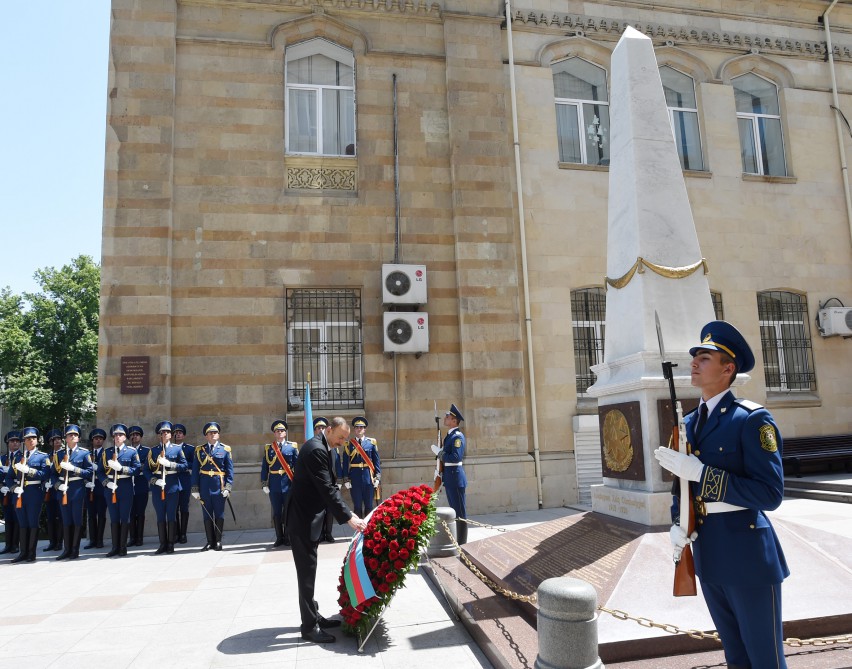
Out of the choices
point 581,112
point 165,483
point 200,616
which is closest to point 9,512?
point 165,483

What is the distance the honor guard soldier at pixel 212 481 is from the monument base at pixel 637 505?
5.93 metres

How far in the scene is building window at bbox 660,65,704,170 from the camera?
1455 cm

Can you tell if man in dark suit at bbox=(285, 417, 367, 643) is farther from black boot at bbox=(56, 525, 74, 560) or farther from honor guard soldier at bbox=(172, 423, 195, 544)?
black boot at bbox=(56, 525, 74, 560)

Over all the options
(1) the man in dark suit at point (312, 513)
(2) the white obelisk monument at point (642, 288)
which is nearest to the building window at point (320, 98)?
(2) the white obelisk monument at point (642, 288)

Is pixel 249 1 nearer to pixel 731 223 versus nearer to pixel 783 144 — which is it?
pixel 731 223

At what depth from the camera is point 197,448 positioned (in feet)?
33.3

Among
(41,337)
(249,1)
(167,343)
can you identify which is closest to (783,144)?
(249,1)

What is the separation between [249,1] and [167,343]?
705 cm

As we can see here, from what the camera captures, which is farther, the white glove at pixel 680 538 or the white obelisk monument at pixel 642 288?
the white obelisk monument at pixel 642 288

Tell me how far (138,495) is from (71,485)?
983 mm

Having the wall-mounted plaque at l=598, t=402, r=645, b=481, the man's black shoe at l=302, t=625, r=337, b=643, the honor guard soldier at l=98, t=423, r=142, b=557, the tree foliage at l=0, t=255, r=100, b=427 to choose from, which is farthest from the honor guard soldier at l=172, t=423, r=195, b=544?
the tree foliage at l=0, t=255, r=100, b=427

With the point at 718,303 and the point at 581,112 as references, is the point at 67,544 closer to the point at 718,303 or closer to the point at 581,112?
the point at 581,112

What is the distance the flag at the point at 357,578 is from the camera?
16.9ft

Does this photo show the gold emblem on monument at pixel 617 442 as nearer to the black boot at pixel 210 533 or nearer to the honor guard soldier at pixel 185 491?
the black boot at pixel 210 533
